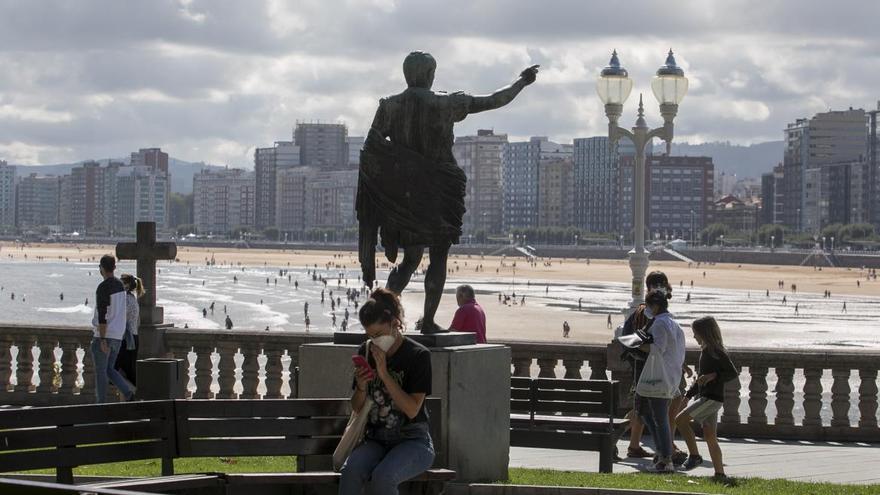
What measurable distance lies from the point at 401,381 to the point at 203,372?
8090 millimetres

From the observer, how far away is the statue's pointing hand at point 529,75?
33.9ft

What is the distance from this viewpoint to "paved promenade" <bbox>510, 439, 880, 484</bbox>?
11.6 m

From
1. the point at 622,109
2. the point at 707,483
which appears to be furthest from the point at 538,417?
the point at 622,109

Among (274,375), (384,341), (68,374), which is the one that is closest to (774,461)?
(274,375)

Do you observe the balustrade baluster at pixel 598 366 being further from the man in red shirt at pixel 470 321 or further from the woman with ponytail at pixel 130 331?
the woman with ponytail at pixel 130 331

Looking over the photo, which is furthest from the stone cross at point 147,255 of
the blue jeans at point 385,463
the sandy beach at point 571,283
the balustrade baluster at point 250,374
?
the sandy beach at point 571,283

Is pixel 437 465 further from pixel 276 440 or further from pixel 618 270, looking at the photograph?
pixel 618 270

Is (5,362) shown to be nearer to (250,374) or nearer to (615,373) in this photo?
(250,374)

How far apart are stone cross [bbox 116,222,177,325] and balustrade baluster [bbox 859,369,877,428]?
6.82 m

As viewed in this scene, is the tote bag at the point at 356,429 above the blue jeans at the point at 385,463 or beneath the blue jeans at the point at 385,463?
above

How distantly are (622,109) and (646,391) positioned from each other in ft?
31.1

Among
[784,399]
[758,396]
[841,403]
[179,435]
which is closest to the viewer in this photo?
[179,435]

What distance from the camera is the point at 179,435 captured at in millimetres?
7660

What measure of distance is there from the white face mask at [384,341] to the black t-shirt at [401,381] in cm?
6
